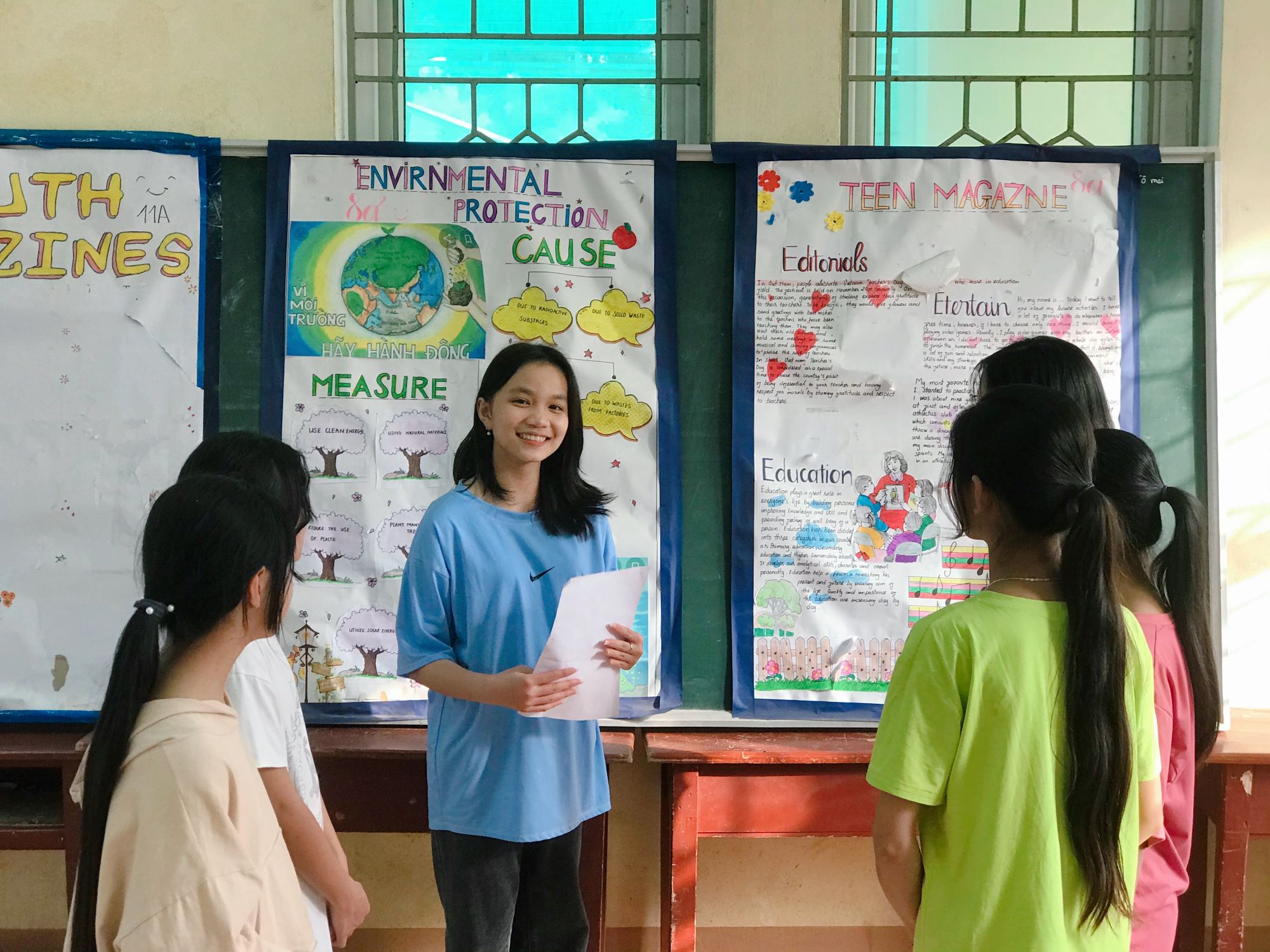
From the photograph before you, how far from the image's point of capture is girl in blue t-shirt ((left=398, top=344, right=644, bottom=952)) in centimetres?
162

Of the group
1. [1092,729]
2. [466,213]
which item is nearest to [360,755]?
[466,213]

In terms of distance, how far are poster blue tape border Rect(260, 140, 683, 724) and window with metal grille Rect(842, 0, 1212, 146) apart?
2.31ft

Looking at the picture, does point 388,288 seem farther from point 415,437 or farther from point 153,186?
point 153,186

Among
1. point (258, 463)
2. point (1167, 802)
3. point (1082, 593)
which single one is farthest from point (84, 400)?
point (1167, 802)

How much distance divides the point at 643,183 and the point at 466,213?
45cm

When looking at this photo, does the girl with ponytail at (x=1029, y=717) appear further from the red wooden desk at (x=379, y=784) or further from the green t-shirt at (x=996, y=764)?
the red wooden desk at (x=379, y=784)

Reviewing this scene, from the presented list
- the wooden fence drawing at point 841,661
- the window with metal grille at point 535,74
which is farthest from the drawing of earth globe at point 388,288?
the wooden fence drawing at point 841,661

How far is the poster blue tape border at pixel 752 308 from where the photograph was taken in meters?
2.48

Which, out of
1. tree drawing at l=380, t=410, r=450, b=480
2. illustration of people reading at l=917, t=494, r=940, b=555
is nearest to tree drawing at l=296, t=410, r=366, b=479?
tree drawing at l=380, t=410, r=450, b=480

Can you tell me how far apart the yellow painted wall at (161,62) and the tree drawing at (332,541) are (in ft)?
3.33

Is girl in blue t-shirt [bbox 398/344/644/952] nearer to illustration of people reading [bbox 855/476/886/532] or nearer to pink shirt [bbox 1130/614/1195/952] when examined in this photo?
pink shirt [bbox 1130/614/1195/952]

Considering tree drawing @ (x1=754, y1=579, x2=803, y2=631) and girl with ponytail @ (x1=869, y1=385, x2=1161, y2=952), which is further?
tree drawing @ (x1=754, y1=579, x2=803, y2=631)

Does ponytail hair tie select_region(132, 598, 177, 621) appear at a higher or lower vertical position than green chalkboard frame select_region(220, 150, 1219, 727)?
lower

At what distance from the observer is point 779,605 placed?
2.48 metres
